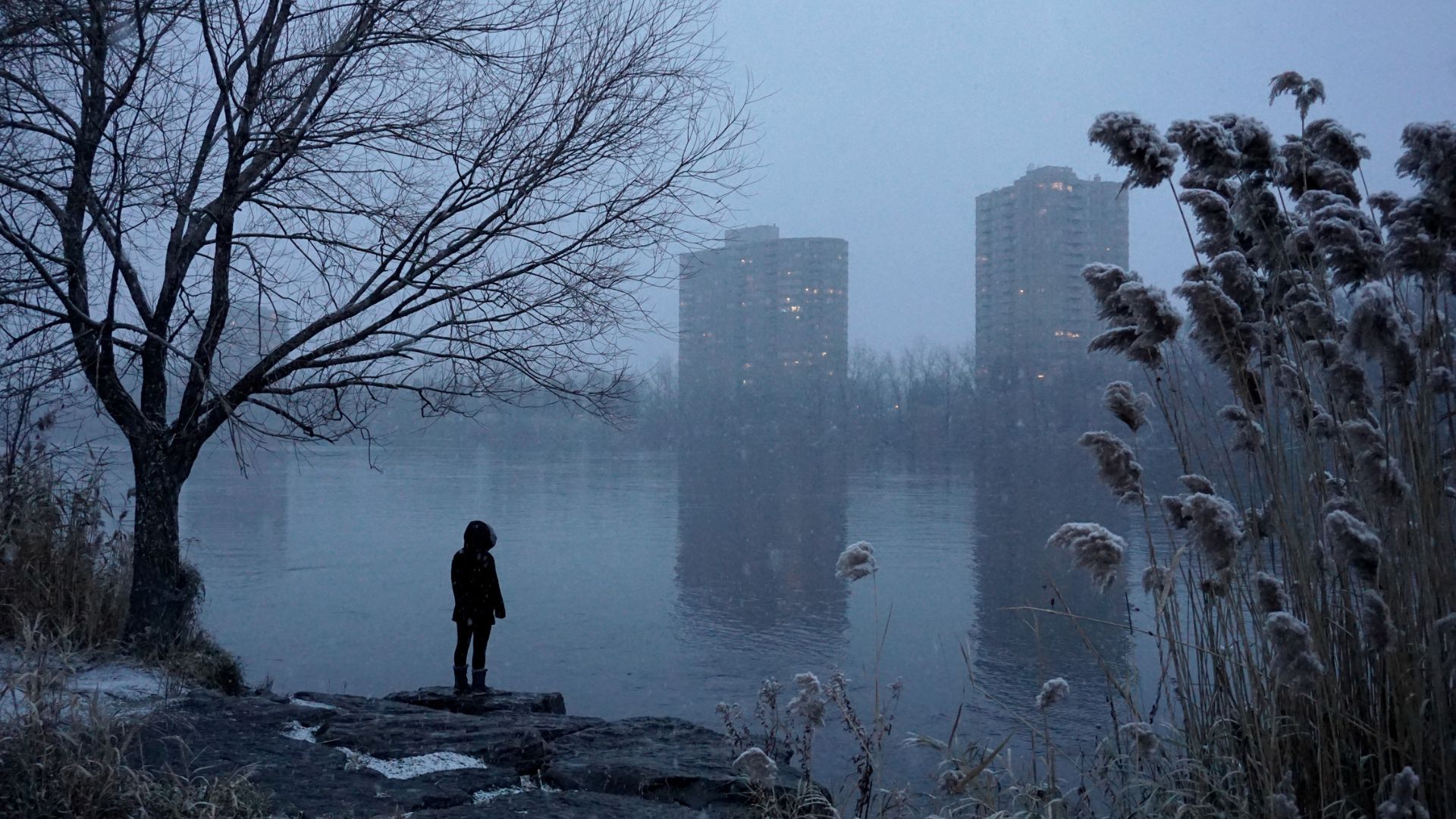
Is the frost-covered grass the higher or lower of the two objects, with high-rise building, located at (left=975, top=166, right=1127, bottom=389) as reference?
lower

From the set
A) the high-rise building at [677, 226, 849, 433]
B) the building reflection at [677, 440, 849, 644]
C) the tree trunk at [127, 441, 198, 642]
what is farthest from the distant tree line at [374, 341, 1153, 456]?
the tree trunk at [127, 441, 198, 642]

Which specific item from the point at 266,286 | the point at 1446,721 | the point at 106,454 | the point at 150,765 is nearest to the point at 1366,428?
the point at 1446,721

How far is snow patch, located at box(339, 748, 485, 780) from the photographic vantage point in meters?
5.33

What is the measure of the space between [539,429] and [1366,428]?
9301 centimetres

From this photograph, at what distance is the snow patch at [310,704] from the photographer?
6799 mm

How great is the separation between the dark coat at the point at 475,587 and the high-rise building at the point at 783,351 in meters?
42.5

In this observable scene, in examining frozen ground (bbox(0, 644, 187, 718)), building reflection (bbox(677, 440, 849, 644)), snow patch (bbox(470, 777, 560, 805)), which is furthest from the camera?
building reflection (bbox(677, 440, 849, 644))

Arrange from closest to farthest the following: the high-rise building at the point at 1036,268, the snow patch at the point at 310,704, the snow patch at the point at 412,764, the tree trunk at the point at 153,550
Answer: the snow patch at the point at 412,764 → the snow patch at the point at 310,704 → the tree trunk at the point at 153,550 → the high-rise building at the point at 1036,268

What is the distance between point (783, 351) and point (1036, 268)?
84.0 ft

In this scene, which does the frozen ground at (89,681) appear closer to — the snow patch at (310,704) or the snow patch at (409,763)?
the snow patch at (310,704)

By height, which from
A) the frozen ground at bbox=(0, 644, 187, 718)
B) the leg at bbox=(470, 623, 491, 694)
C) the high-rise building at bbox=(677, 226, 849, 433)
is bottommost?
the leg at bbox=(470, 623, 491, 694)

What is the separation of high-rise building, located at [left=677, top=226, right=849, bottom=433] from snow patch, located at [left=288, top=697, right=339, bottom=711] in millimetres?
44472

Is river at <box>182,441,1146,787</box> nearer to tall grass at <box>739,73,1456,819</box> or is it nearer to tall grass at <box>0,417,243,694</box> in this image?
tall grass at <box>739,73,1456,819</box>

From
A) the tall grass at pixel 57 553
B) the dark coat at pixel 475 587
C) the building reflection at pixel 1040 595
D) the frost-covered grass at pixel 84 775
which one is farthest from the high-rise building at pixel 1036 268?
the frost-covered grass at pixel 84 775
